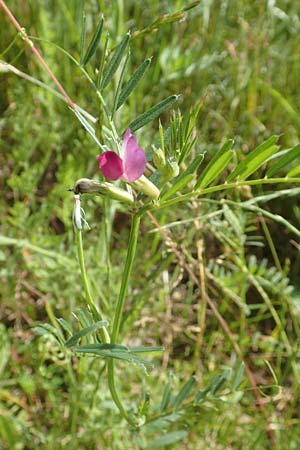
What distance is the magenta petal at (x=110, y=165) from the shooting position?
67 cm

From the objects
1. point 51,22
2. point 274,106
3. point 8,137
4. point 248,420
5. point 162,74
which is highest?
point 51,22

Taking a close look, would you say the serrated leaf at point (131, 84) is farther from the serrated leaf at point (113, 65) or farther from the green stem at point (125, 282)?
the green stem at point (125, 282)

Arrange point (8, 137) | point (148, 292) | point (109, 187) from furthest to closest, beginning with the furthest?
point (8, 137) < point (148, 292) < point (109, 187)

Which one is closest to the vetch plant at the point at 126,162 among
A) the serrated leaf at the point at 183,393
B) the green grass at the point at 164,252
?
the green grass at the point at 164,252

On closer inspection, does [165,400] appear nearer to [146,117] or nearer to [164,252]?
[164,252]

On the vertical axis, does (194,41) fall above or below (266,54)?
above

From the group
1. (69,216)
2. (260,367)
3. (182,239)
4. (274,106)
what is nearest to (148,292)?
(182,239)

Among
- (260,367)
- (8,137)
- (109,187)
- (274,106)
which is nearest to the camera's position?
(109,187)

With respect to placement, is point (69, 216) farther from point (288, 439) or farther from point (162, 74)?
point (288, 439)

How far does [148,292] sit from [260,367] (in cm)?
39

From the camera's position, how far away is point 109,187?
725 millimetres

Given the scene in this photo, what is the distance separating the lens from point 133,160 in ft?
2.27

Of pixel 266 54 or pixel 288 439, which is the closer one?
pixel 288 439

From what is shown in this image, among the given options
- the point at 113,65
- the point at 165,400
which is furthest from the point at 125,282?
the point at 165,400
